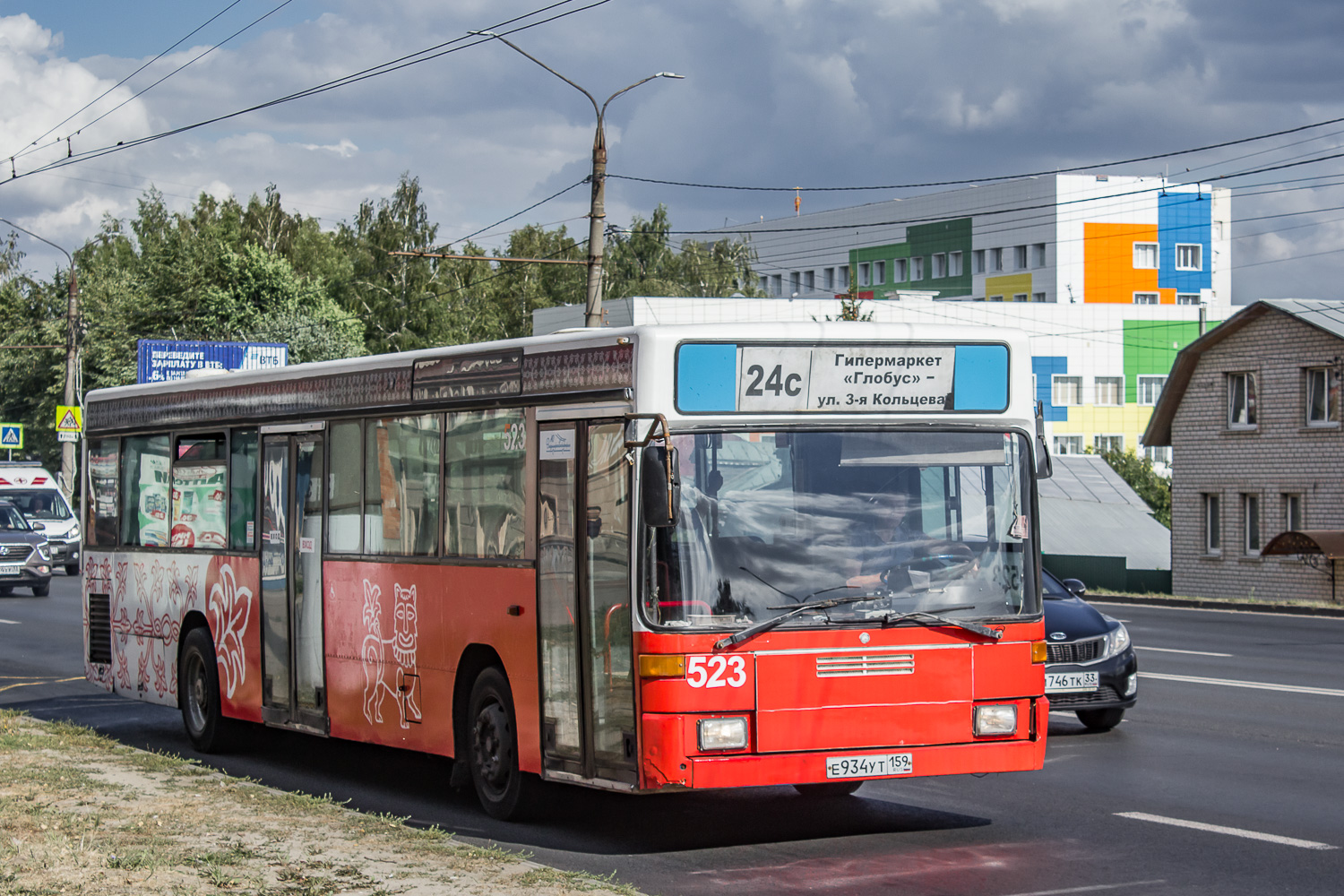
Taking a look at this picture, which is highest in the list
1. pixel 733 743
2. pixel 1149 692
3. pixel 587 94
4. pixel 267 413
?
pixel 587 94

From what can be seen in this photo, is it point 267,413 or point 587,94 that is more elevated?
point 587,94

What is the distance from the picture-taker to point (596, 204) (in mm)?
24031

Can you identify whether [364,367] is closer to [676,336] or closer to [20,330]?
[676,336]

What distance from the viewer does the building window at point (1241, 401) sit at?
150 ft

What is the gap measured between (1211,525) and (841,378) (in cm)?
4129

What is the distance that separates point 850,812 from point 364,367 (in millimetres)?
4192

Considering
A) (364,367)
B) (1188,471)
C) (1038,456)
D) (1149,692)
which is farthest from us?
(1188,471)

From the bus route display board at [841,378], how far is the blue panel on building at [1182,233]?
348 feet

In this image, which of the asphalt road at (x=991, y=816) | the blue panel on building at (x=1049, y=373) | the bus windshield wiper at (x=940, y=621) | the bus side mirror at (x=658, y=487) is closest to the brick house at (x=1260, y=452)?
the asphalt road at (x=991, y=816)

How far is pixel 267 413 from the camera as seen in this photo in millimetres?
12422

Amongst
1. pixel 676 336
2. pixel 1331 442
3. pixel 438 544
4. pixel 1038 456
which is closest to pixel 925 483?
pixel 1038 456

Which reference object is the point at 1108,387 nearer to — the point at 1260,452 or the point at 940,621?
the point at 1260,452

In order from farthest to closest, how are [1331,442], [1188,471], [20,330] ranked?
[20,330] < [1188,471] < [1331,442]

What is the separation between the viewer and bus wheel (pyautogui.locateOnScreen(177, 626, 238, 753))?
1293 cm
